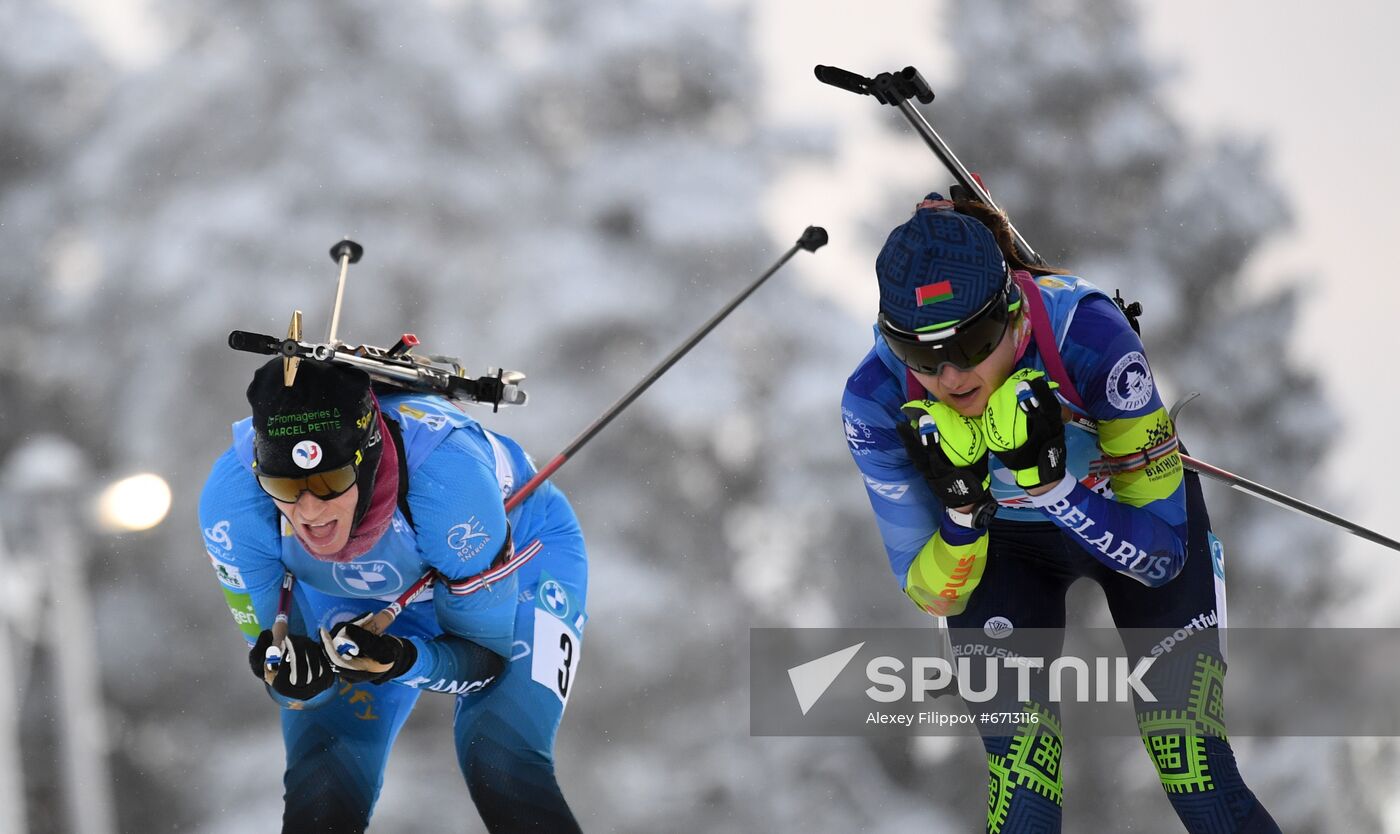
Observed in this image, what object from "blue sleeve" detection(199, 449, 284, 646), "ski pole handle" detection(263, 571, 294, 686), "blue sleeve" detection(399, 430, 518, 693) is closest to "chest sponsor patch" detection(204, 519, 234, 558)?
"blue sleeve" detection(199, 449, 284, 646)

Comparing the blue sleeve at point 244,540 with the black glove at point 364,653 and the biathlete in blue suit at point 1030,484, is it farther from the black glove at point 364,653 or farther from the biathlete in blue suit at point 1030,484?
the biathlete in blue suit at point 1030,484

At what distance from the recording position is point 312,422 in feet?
10.6

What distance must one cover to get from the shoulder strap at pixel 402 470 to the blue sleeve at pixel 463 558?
0.06ft

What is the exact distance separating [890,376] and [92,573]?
1196 cm

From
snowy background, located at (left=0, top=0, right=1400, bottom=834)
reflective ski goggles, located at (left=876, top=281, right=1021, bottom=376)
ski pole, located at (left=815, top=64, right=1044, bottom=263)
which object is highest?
snowy background, located at (left=0, top=0, right=1400, bottom=834)

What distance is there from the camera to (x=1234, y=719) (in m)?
13.2

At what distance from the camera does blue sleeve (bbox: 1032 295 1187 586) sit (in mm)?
3059

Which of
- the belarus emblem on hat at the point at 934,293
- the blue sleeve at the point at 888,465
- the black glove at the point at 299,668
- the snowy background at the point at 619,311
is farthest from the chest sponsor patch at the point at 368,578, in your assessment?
the snowy background at the point at 619,311

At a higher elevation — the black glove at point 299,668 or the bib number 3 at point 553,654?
the bib number 3 at point 553,654

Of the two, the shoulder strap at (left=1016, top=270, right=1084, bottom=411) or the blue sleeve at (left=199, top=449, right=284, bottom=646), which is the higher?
the shoulder strap at (left=1016, top=270, right=1084, bottom=411)

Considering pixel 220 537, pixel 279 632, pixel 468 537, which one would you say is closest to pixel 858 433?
pixel 468 537

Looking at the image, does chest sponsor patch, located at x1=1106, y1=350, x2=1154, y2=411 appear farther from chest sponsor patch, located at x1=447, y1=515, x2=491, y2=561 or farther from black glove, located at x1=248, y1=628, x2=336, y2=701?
black glove, located at x1=248, y1=628, x2=336, y2=701

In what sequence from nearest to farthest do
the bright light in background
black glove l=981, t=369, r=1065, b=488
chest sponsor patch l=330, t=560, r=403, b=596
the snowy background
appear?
black glove l=981, t=369, r=1065, b=488 → chest sponsor patch l=330, t=560, r=403, b=596 → the bright light in background → the snowy background

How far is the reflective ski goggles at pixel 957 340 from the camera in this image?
288cm
